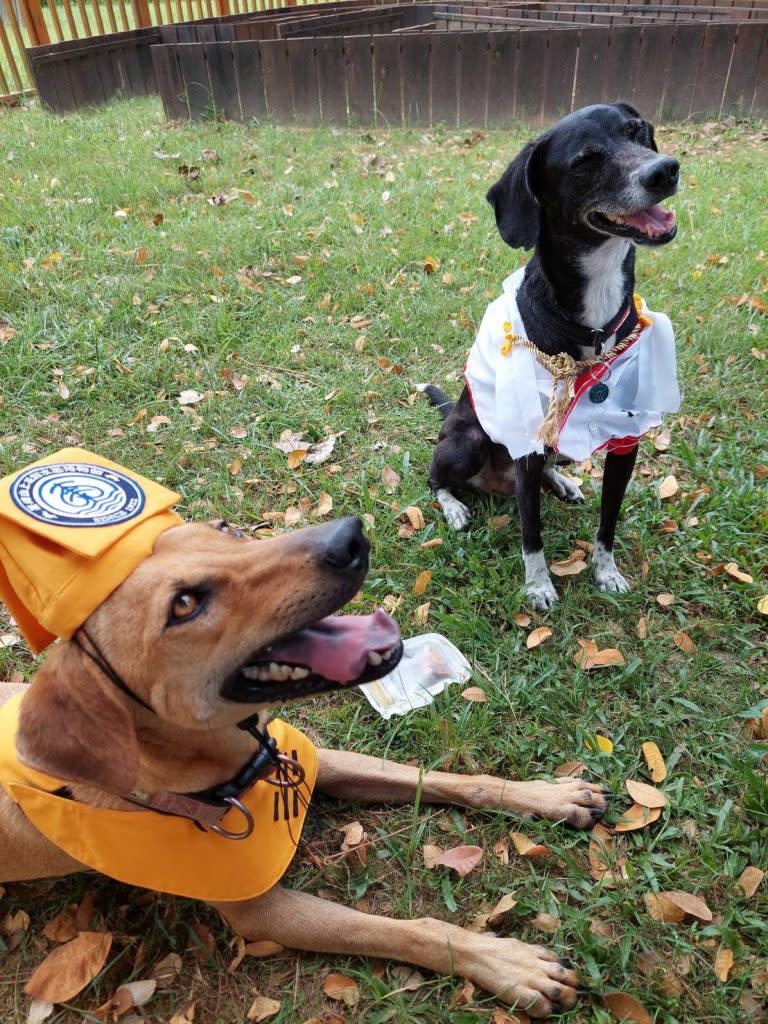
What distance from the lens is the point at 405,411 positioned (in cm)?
421

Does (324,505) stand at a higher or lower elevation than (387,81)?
lower

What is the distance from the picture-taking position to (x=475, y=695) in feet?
8.82

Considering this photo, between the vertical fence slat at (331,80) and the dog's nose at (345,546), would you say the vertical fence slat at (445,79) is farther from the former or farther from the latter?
the dog's nose at (345,546)

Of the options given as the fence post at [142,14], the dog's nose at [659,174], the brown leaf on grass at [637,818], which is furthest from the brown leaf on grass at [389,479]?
the fence post at [142,14]

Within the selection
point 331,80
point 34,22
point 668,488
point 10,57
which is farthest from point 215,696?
point 10,57

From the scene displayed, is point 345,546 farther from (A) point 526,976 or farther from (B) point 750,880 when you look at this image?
(B) point 750,880

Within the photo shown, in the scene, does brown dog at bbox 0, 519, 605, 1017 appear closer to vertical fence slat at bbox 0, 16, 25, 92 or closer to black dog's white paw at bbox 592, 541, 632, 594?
black dog's white paw at bbox 592, 541, 632, 594

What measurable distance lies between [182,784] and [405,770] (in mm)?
851

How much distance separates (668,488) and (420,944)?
2468mm

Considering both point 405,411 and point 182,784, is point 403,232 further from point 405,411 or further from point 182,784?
point 182,784

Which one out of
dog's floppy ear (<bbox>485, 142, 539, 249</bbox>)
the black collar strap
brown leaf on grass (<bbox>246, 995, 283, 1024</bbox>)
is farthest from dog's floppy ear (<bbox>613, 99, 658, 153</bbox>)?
brown leaf on grass (<bbox>246, 995, 283, 1024</bbox>)

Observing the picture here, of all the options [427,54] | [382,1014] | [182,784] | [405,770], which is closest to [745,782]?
[405,770]

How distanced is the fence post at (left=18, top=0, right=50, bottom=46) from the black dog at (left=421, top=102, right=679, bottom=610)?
33.2 feet

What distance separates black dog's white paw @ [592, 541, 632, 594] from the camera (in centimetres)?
305
